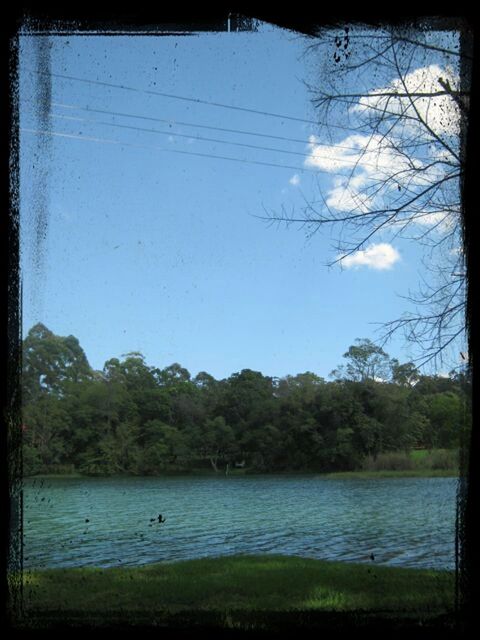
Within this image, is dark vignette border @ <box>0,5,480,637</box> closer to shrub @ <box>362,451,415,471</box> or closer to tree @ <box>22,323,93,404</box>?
tree @ <box>22,323,93,404</box>

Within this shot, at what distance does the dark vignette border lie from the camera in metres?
1.41

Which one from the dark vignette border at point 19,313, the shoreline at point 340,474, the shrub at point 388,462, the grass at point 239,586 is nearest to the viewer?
the dark vignette border at point 19,313

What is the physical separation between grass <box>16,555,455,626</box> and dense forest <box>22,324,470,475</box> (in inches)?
33.2

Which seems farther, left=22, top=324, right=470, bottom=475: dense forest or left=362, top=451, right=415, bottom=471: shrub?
left=362, top=451, right=415, bottom=471: shrub

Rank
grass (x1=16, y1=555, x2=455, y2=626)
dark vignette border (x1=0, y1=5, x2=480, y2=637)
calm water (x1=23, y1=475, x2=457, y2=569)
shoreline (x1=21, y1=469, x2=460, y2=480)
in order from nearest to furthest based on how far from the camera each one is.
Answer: dark vignette border (x1=0, y1=5, x2=480, y2=637)
grass (x1=16, y1=555, x2=455, y2=626)
calm water (x1=23, y1=475, x2=457, y2=569)
shoreline (x1=21, y1=469, x2=460, y2=480)

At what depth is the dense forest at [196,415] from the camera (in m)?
3.45

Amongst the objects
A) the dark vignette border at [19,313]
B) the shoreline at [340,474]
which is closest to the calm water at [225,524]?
the shoreline at [340,474]

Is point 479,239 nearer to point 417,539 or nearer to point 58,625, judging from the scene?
point 58,625

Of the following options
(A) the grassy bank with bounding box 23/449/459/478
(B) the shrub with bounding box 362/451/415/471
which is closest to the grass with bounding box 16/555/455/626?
(A) the grassy bank with bounding box 23/449/459/478

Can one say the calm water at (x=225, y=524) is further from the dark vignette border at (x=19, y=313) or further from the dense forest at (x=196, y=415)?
the dark vignette border at (x=19, y=313)

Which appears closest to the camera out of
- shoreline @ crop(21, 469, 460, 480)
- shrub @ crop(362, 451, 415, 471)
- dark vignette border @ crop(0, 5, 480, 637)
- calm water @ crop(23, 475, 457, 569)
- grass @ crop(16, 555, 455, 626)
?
dark vignette border @ crop(0, 5, 480, 637)

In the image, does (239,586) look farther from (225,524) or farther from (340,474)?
(340,474)

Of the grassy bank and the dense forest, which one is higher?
the dense forest

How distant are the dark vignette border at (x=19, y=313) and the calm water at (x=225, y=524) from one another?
2760 millimetres
